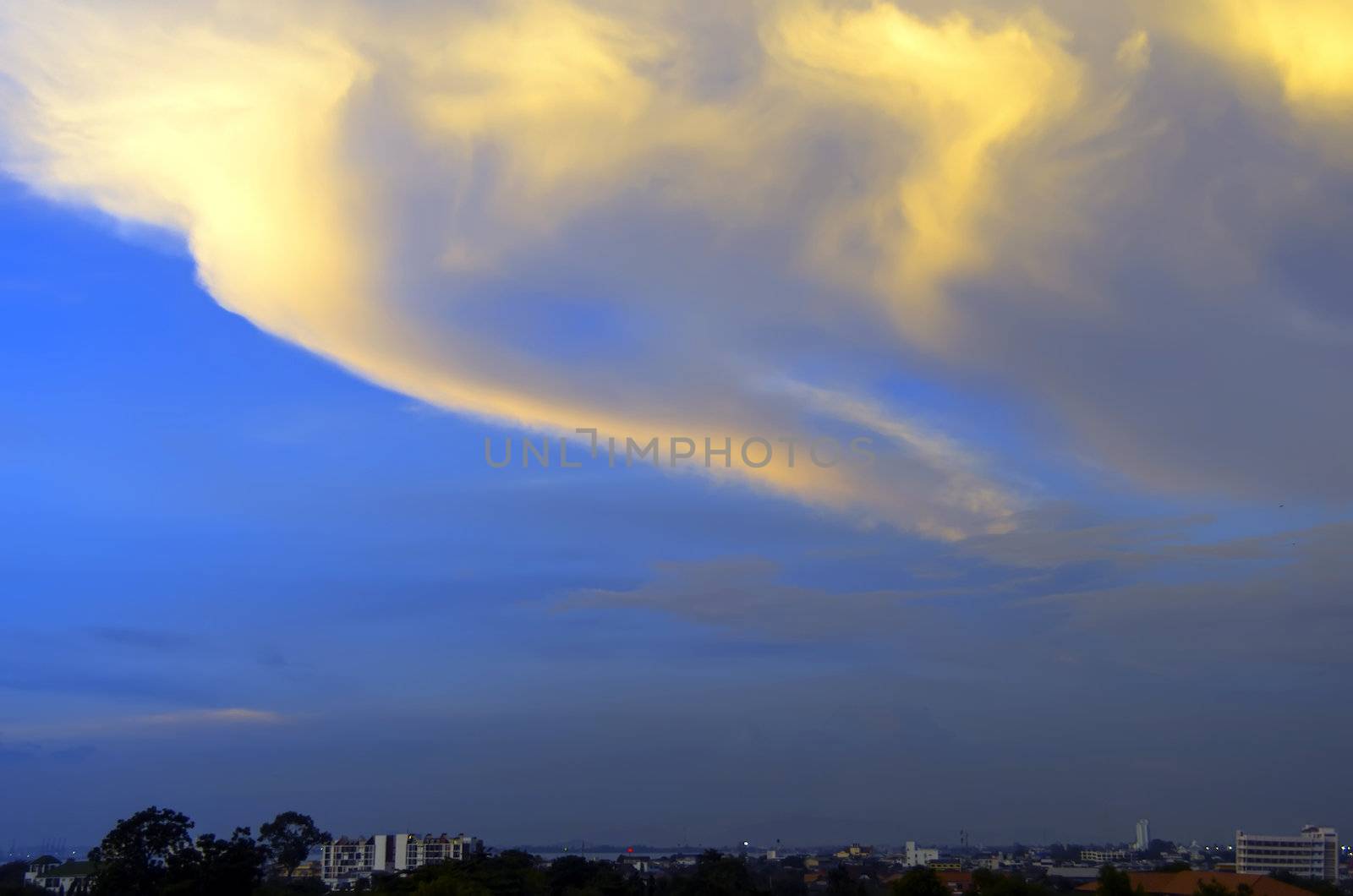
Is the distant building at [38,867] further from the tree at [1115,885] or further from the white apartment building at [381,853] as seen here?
the tree at [1115,885]

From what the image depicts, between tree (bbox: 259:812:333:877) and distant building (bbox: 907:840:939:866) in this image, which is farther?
distant building (bbox: 907:840:939:866)

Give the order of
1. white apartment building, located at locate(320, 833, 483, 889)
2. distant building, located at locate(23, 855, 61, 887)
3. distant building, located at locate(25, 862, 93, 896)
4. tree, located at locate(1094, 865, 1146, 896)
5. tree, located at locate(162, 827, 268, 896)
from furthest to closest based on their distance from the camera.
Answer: white apartment building, located at locate(320, 833, 483, 889) → distant building, located at locate(23, 855, 61, 887) → distant building, located at locate(25, 862, 93, 896) → tree, located at locate(162, 827, 268, 896) → tree, located at locate(1094, 865, 1146, 896)

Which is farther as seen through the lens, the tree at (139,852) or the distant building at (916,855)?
the distant building at (916,855)

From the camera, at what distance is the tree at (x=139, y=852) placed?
2662 inches

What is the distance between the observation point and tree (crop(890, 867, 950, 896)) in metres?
55.9

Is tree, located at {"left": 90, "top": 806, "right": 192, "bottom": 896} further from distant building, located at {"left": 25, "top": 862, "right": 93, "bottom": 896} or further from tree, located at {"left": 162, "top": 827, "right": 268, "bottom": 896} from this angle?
distant building, located at {"left": 25, "top": 862, "right": 93, "bottom": 896}

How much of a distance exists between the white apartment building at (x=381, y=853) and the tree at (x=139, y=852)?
54.5 metres

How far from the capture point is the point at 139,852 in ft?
228

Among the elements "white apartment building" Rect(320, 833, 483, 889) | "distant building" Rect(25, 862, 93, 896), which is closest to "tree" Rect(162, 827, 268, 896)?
"distant building" Rect(25, 862, 93, 896)

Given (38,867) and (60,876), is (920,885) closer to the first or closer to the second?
(60,876)

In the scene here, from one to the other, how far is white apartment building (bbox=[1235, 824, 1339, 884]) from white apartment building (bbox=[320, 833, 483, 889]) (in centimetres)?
7472

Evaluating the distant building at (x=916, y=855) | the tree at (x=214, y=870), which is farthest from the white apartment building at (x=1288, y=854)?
the tree at (x=214, y=870)

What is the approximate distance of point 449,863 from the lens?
201 feet

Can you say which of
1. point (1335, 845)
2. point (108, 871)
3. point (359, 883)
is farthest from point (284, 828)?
point (1335, 845)
